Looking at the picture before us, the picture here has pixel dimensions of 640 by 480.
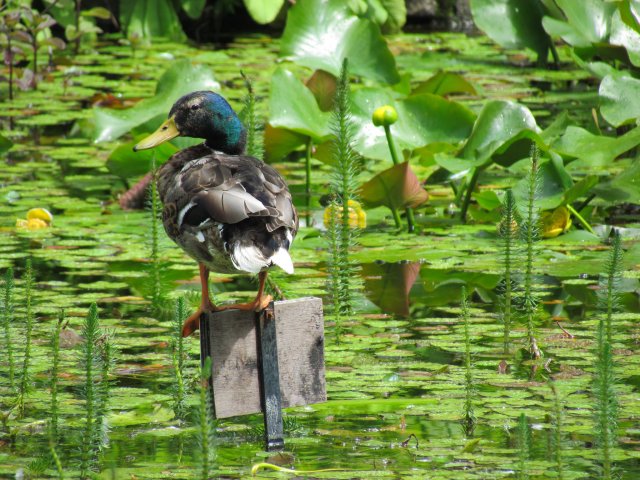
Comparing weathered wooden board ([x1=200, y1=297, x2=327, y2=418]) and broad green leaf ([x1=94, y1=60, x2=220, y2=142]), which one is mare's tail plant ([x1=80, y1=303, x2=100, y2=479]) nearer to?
weathered wooden board ([x1=200, y1=297, x2=327, y2=418])

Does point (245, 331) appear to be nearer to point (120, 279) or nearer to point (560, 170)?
point (120, 279)

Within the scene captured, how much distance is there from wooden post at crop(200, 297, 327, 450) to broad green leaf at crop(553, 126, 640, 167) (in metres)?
2.71

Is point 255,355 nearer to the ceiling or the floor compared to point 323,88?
nearer to the floor

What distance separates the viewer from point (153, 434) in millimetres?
3537

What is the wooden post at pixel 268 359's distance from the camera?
10.8 feet

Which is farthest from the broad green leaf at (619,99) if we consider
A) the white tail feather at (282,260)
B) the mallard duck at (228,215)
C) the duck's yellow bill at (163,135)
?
the white tail feather at (282,260)

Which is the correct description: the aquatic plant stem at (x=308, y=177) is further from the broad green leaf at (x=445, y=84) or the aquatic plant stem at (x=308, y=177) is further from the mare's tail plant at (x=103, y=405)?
the mare's tail plant at (x=103, y=405)

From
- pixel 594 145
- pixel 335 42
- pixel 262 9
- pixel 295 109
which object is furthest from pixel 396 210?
pixel 262 9

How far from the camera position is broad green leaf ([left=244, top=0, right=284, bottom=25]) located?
11320 millimetres

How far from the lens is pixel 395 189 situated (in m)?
5.79

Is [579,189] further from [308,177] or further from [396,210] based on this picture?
[308,177]

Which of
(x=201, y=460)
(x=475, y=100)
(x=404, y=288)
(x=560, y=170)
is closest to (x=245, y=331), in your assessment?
(x=201, y=460)

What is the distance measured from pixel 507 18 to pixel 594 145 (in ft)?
11.2

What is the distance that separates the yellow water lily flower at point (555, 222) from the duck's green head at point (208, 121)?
7.10 feet
